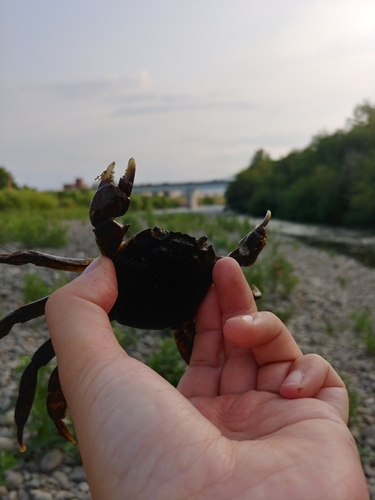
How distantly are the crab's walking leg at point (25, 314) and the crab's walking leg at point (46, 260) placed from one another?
27 cm

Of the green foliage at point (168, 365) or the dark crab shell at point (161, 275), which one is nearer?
the dark crab shell at point (161, 275)

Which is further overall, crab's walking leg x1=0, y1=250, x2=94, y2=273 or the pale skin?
crab's walking leg x1=0, y1=250, x2=94, y2=273

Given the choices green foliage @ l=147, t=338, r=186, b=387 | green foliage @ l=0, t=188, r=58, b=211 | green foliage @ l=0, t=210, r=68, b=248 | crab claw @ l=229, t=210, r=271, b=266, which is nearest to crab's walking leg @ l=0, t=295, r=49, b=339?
crab claw @ l=229, t=210, r=271, b=266

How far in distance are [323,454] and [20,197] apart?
78.0 feet

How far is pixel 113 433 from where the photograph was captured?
1522 mm

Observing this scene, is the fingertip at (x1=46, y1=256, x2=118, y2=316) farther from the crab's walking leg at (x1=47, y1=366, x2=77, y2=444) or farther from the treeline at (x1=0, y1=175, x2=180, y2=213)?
the treeline at (x1=0, y1=175, x2=180, y2=213)

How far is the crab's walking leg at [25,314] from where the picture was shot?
2.46m

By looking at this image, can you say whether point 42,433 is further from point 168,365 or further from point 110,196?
point 110,196

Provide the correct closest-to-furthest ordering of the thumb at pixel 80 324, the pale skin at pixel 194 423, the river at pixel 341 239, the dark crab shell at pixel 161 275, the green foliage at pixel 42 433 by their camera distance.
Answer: the pale skin at pixel 194 423, the thumb at pixel 80 324, the dark crab shell at pixel 161 275, the green foliage at pixel 42 433, the river at pixel 341 239

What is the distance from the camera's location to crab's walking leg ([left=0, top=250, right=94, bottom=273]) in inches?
87.8

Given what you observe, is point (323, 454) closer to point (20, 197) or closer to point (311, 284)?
point (311, 284)

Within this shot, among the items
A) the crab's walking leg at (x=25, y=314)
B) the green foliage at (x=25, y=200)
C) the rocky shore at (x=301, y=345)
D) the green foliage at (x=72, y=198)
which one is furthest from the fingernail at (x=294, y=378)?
the green foliage at (x=72, y=198)

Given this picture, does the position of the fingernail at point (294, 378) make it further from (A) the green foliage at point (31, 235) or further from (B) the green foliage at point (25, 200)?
(B) the green foliage at point (25, 200)

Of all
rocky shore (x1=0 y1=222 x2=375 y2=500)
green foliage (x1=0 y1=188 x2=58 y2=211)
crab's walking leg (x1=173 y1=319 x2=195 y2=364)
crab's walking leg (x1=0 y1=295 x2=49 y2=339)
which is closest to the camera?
crab's walking leg (x1=0 y1=295 x2=49 y2=339)
